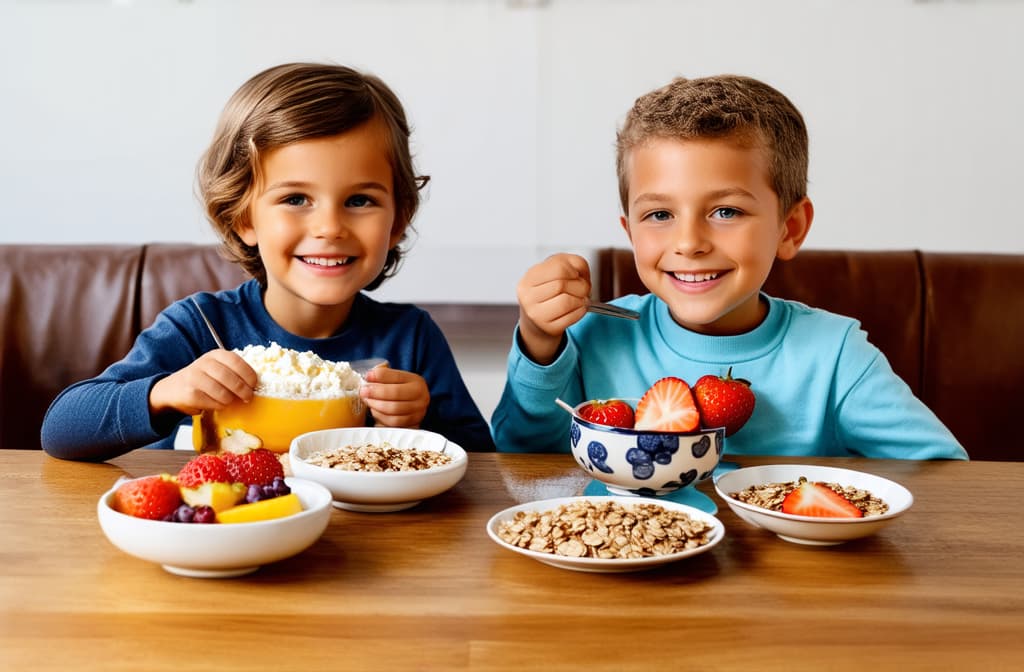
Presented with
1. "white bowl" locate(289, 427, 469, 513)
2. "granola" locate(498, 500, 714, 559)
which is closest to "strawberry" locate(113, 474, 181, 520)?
→ "white bowl" locate(289, 427, 469, 513)

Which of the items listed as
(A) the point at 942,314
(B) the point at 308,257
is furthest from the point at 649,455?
(A) the point at 942,314

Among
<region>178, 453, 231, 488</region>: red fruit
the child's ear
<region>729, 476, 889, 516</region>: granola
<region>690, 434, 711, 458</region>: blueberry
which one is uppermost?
the child's ear

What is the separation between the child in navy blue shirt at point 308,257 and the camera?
1216mm

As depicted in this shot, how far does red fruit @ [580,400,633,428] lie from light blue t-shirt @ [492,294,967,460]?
0.28 meters

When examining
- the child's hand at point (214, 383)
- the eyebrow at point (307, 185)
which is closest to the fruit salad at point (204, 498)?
the child's hand at point (214, 383)

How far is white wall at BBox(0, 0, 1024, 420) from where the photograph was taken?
248cm

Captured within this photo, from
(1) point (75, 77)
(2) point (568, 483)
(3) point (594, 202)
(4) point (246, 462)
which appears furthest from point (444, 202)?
(4) point (246, 462)

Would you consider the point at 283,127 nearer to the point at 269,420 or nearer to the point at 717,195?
the point at 269,420

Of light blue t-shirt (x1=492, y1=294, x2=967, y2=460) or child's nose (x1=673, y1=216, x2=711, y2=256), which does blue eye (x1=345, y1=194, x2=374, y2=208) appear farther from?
child's nose (x1=673, y1=216, x2=711, y2=256)

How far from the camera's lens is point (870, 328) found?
188 centimetres

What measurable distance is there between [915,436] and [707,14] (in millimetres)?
1527

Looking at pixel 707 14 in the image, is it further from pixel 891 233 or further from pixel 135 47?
pixel 135 47

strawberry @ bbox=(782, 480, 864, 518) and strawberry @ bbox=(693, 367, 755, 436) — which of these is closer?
strawberry @ bbox=(782, 480, 864, 518)

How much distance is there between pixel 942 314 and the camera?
1.86 metres
